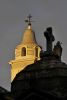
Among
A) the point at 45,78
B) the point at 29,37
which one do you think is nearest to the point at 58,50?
the point at 45,78

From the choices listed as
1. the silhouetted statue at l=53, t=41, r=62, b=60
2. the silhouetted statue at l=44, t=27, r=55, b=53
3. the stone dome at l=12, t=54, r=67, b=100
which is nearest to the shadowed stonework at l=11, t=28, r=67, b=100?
the stone dome at l=12, t=54, r=67, b=100

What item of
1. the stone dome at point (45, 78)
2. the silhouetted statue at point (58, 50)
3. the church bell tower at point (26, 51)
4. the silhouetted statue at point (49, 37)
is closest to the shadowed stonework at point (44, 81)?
the stone dome at point (45, 78)

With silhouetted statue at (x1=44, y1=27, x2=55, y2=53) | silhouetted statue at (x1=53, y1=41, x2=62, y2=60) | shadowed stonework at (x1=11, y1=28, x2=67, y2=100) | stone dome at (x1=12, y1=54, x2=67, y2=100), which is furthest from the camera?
silhouetted statue at (x1=44, y1=27, x2=55, y2=53)

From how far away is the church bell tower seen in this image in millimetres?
89000

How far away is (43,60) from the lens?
185 feet

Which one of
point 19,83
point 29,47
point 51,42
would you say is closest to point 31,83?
point 19,83

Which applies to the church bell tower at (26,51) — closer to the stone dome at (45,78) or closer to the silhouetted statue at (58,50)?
the silhouetted statue at (58,50)

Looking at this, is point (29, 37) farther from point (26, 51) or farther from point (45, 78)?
point (45, 78)

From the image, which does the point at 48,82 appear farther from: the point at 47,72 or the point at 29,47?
the point at 29,47

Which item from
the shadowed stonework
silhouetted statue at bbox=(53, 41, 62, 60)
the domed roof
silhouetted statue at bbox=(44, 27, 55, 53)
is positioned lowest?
the shadowed stonework

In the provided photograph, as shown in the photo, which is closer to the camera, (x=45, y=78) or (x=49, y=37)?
(x=45, y=78)

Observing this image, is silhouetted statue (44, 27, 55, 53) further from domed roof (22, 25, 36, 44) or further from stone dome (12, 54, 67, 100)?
domed roof (22, 25, 36, 44)

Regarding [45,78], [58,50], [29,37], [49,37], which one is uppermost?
[29,37]

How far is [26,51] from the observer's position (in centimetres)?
9012
